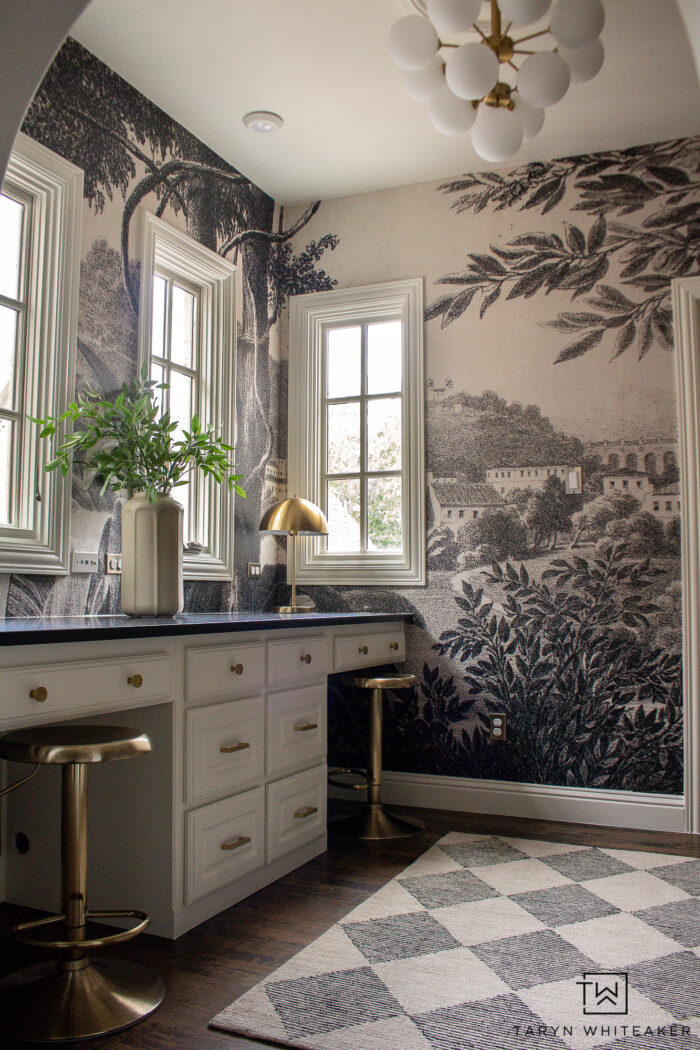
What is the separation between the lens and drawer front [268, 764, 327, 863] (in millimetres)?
2562

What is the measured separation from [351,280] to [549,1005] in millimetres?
3129

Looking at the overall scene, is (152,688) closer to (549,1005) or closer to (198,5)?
(549,1005)

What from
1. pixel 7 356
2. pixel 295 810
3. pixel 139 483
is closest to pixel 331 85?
pixel 7 356

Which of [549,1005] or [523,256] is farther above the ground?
[523,256]

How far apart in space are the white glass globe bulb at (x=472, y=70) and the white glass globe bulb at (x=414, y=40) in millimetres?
93

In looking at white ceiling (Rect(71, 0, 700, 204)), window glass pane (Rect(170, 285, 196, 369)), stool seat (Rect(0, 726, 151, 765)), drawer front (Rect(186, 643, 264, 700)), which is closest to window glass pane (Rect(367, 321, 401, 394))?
white ceiling (Rect(71, 0, 700, 204))

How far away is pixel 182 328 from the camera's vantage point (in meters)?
3.46

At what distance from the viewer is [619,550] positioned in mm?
3320

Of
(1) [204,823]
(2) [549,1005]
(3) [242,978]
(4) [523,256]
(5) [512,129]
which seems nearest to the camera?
(2) [549,1005]

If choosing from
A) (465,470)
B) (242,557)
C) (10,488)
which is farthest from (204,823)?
(465,470)

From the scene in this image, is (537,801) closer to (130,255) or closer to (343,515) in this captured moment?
(343,515)

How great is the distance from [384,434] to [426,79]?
1706mm

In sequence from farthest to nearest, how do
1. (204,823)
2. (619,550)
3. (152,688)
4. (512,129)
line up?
(619,550) < (512,129) < (204,823) < (152,688)

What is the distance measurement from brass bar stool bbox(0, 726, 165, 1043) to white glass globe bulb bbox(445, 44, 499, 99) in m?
1.88
